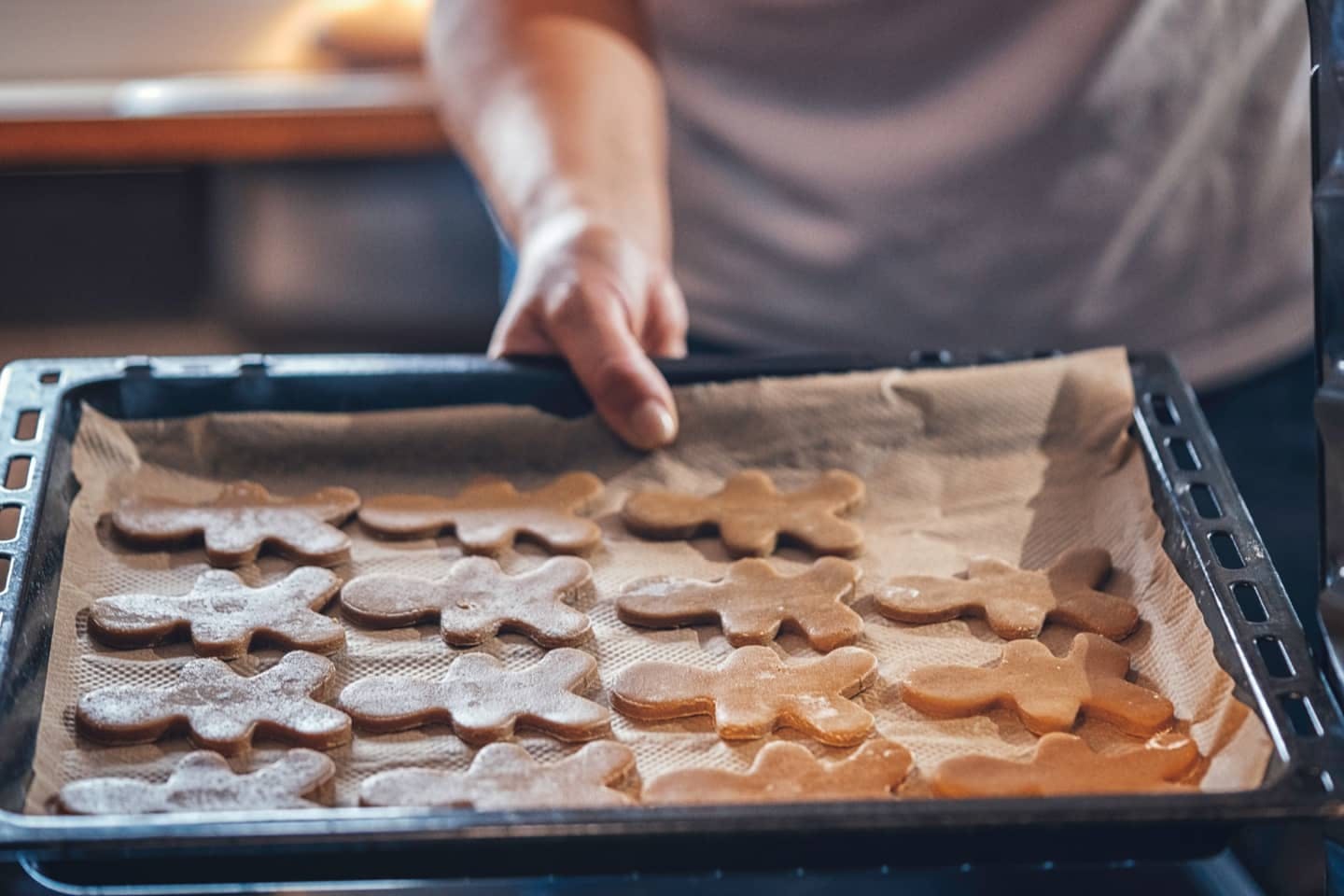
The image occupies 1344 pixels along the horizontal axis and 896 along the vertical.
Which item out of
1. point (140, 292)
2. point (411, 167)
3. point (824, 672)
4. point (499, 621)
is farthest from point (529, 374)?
point (140, 292)

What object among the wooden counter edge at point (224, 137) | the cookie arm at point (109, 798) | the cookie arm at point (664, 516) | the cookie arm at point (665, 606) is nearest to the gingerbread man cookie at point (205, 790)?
the cookie arm at point (109, 798)

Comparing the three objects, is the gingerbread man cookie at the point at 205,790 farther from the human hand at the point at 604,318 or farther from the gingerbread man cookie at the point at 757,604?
the human hand at the point at 604,318

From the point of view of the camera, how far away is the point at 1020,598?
0.85m

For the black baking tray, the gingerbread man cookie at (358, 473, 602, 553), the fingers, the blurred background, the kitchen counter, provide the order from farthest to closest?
the blurred background < the kitchen counter < the fingers < the gingerbread man cookie at (358, 473, 602, 553) < the black baking tray

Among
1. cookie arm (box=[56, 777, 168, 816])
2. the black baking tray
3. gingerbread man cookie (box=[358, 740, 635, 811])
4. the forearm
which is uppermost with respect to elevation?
the forearm

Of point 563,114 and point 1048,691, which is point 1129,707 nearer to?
point 1048,691

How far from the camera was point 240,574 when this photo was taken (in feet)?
2.92

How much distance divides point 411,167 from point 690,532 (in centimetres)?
195

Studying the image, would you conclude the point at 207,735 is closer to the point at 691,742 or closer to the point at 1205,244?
the point at 691,742

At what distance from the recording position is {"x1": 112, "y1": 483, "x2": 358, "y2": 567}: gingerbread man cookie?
2.95 feet

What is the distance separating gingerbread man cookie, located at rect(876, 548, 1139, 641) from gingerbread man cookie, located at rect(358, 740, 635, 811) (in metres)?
0.23

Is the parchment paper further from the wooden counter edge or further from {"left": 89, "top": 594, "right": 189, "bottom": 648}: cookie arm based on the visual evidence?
the wooden counter edge

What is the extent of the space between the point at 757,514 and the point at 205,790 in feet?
1.37

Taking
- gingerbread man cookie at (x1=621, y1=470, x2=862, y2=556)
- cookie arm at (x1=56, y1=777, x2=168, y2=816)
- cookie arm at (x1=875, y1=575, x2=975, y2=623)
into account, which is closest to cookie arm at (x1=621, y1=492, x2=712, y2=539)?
gingerbread man cookie at (x1=621, y1=470, x2=862, y2=556)
